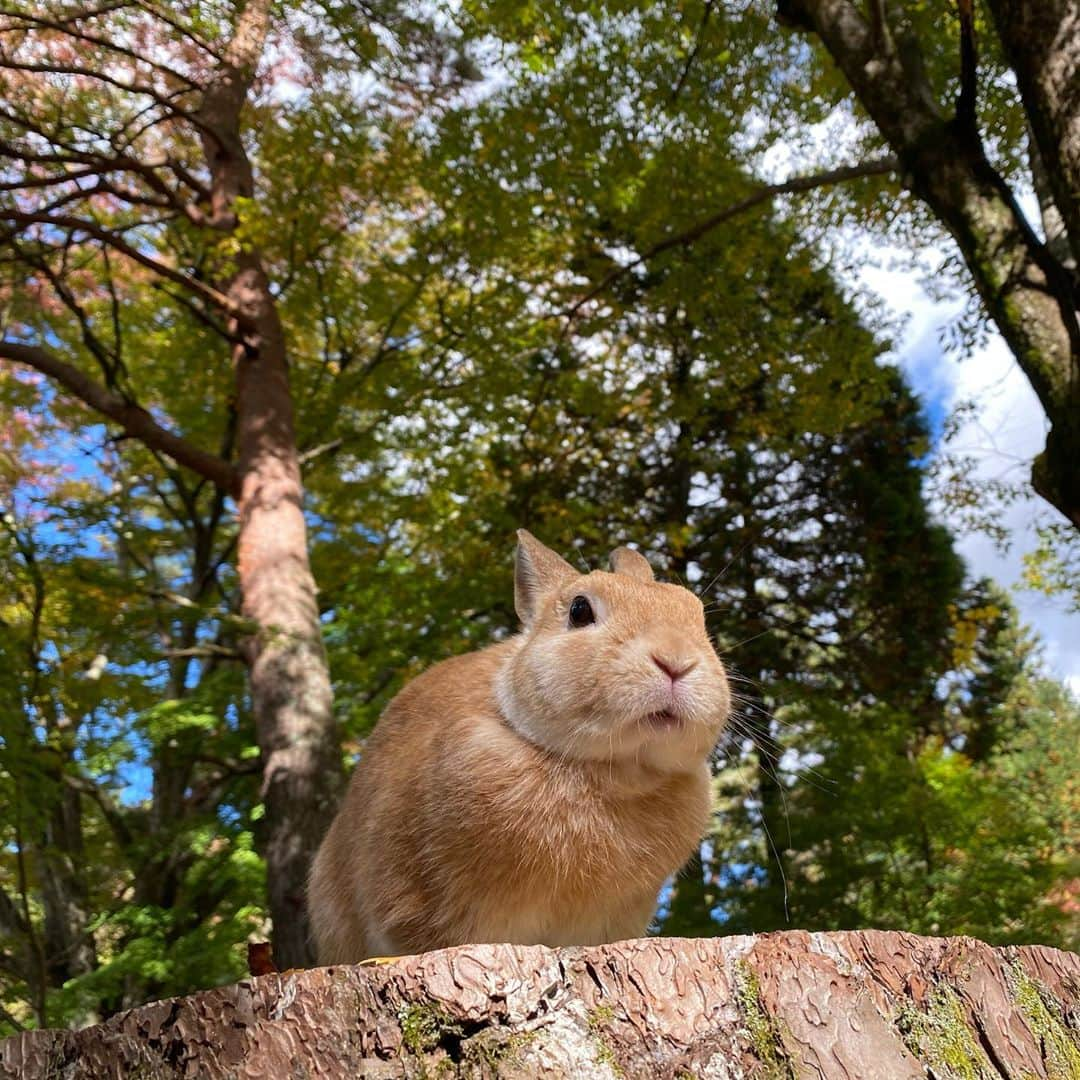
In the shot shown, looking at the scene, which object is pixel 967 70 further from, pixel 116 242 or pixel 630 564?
pixel 116 242

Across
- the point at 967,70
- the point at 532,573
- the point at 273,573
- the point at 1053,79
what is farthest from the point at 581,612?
the point at 273,573

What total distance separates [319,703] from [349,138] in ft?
14.9

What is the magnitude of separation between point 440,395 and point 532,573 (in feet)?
20.2

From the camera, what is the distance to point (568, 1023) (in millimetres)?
1435

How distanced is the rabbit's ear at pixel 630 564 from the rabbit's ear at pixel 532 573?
14 centimetres

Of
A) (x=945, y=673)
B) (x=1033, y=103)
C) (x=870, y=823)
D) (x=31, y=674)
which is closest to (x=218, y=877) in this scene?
(x=31, y=674)

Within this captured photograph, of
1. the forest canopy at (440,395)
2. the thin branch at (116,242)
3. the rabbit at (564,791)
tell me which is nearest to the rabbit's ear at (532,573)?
the rabbit at (564,791)

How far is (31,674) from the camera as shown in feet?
21.8

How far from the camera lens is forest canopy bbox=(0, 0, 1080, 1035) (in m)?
5.41

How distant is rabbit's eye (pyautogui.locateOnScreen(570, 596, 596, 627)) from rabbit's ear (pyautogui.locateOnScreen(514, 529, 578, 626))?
0.70 ft

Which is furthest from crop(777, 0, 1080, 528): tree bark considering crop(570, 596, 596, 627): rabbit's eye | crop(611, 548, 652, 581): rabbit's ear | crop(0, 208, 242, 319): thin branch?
crop(0, 208, 242, 319): thin branch

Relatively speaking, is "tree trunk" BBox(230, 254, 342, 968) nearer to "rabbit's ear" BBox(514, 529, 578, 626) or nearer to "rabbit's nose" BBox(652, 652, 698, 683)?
"rabbit's ear" BBox(514, 529, 578, 626)

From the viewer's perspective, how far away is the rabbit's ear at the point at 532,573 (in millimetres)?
2285

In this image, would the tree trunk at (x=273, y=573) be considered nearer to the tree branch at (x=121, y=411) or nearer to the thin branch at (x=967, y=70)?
the tree branch at (x=121, y=411)
